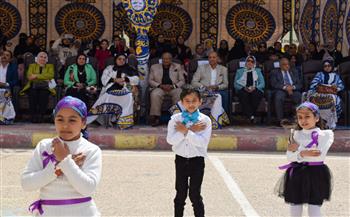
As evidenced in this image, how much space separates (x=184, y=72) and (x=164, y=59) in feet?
1.44

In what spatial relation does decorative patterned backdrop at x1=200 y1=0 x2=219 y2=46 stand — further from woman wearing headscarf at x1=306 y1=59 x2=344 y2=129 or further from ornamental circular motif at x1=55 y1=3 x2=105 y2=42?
Result: woman wearing headscarf at x1=306 y1=59 x2=344 y2=129

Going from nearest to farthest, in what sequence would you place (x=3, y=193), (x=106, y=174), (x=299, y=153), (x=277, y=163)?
(x=299, y=153)
(x=3, y=193)
(x=106, y=174)
(x=277, y=163)

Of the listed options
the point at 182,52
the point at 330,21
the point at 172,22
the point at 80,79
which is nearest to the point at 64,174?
the point at 80,79

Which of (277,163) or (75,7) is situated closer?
(277,163)

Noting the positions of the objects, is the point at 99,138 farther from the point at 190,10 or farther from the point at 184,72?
the point at 190,10

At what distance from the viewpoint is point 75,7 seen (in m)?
14.6

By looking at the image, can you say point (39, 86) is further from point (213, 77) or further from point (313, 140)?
point (313, 140)

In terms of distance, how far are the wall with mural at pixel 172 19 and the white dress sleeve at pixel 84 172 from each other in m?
12.0

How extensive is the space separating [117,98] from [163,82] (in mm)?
932

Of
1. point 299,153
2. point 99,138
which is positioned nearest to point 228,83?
point 99,138

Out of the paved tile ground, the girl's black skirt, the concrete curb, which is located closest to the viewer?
the girl's black skirt

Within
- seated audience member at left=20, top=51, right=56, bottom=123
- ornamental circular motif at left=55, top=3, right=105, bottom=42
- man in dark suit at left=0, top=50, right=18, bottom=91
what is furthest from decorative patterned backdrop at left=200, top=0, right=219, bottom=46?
man in dark suit at left=0, top=50, right=18, bottom=91

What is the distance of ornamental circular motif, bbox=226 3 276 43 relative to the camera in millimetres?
14680

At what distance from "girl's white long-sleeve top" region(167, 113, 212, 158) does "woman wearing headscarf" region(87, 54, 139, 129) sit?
5136 millimetres
